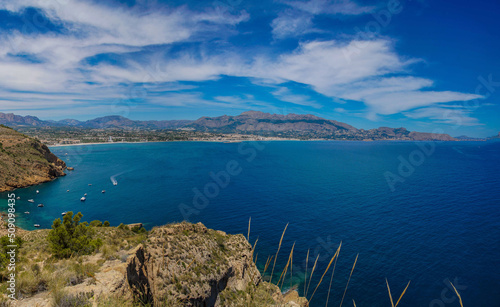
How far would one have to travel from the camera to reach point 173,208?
51.1 m

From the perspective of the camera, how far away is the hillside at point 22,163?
64.5 meters

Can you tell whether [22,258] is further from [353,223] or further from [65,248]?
[353,223]

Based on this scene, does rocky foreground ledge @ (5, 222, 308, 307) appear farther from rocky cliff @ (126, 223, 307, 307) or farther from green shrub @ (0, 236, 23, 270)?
green shrub @ (0, 236, 23, 270)

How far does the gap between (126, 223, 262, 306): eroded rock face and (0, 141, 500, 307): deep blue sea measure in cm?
1296

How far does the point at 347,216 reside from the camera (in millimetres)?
45375

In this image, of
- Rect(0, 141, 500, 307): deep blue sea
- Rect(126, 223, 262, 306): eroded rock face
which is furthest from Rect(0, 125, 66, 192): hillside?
Rect(126, 223, 262, 306): eroded rock face

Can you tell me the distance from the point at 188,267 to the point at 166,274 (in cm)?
137

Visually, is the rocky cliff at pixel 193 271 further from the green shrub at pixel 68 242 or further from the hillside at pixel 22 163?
the hillside at pixel 22 163

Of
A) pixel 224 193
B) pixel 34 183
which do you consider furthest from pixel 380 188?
pixel 34 183

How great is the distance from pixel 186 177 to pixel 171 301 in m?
71.8

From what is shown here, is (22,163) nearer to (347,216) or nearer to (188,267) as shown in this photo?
(188,267)

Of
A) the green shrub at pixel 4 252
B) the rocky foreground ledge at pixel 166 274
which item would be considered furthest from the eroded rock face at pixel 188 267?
the green shrub at pixel 4 252

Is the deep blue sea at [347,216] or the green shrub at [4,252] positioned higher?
the green shrub at [4,252]

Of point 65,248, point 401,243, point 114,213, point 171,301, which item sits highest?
point 65,248
